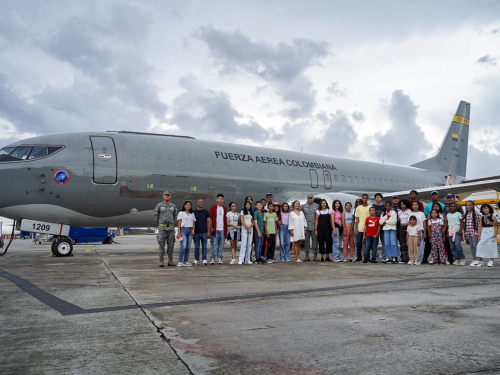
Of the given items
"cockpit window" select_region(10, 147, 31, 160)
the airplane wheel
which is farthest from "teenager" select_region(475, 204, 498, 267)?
"cockpit window" select_region(10, 147, 31, 160)

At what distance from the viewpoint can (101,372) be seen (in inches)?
105

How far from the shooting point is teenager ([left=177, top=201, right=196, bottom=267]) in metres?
10.5

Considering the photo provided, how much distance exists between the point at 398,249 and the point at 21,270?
8.98 metres

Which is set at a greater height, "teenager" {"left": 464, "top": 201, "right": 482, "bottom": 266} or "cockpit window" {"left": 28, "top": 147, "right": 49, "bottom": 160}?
"cockpit window" {"left": 28, "top": 147, "right": 49, "bottom": 160}

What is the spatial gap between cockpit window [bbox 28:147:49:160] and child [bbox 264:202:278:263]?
6325mm

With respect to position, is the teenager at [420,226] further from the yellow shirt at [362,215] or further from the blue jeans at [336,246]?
the blue jeans at [336,246]

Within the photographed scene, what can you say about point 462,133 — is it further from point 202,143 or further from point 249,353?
point 249,353

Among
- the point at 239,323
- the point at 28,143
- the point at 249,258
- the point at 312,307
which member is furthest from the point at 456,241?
the point at 28,143

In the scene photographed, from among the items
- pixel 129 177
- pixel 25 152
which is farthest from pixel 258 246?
pixel 25 152

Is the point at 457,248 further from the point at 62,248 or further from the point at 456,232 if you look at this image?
the point at 62,248

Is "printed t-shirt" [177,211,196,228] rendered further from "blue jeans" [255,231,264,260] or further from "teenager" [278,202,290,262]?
"teenager" [278,202,290,262]

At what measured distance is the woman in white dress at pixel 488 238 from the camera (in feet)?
33.1

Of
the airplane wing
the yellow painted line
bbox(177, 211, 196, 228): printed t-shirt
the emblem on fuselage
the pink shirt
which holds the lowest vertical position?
bbox(177, 211, 196, 228): printed t-shirt

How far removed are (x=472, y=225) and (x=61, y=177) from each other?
10.6 m
